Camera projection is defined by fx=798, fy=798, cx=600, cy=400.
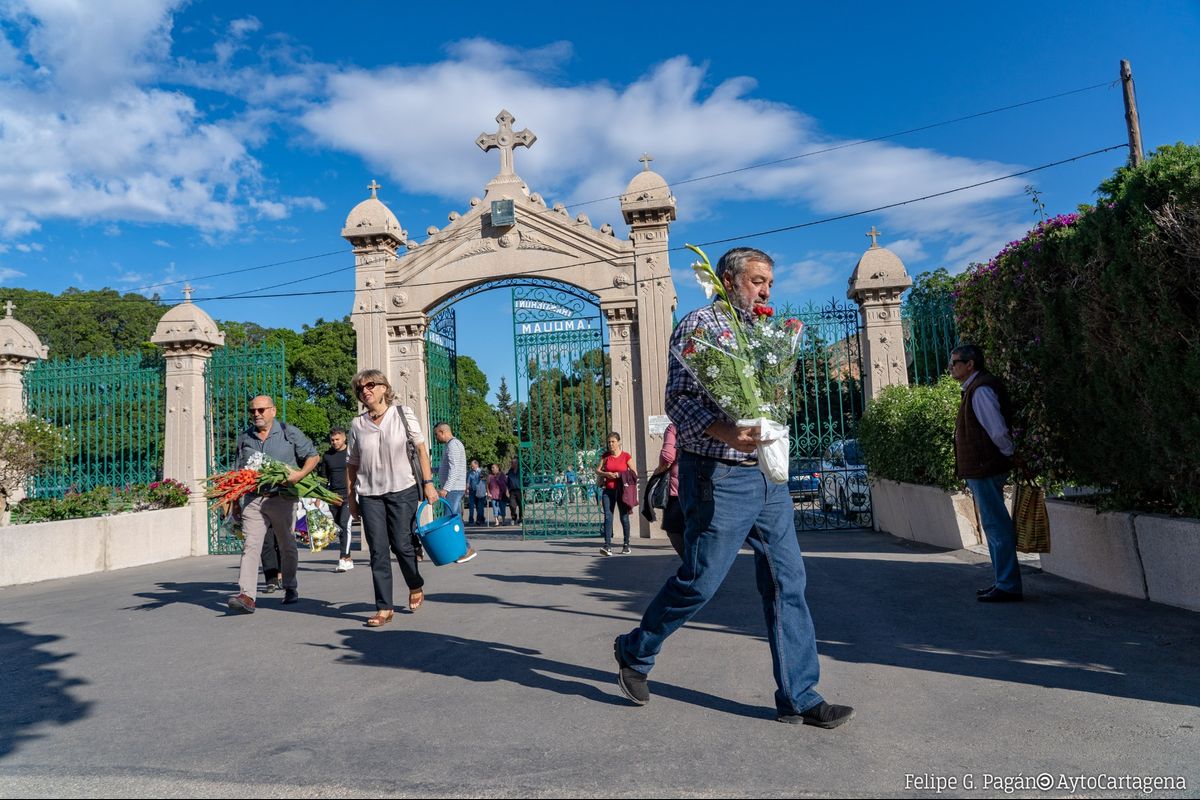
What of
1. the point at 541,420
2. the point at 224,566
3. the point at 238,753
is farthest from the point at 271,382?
the point at 238,753

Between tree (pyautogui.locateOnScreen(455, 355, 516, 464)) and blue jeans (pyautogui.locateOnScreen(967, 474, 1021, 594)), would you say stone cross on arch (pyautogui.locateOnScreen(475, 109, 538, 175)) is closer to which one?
blue jeans (pyautogui.locateOnScreen(967, 474, 1021, 594))

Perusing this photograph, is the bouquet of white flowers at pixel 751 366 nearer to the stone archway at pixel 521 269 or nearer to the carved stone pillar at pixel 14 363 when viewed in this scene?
the stone archway at pixel 521 269

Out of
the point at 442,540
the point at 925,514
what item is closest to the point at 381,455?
the point at 442,540

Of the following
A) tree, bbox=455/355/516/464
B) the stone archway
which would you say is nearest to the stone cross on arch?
the stone archway

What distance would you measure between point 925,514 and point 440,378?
8.49 m

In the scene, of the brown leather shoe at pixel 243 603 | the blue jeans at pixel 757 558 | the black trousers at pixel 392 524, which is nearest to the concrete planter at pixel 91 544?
the brown leather shoe at pixel 243 603

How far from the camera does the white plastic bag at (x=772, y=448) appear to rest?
10.5ft

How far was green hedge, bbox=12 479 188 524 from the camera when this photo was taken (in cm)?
1082

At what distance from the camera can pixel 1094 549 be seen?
580cm

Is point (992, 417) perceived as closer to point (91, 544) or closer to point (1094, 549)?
point (1094, 549)

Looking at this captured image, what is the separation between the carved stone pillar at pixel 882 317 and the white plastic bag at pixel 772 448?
9.01 meters

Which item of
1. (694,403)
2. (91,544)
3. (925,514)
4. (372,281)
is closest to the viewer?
(694,403)

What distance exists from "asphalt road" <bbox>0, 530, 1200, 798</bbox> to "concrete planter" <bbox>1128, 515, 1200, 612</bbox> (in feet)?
0.49

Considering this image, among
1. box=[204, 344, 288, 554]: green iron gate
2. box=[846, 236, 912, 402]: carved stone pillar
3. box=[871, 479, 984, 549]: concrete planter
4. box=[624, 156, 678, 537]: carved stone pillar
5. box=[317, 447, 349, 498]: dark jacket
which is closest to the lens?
box=[871, 479, 984, 549]: concrete planter
